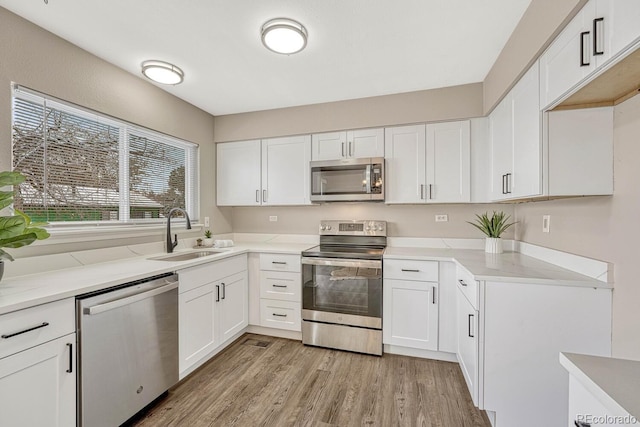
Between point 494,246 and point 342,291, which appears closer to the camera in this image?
point 494,246

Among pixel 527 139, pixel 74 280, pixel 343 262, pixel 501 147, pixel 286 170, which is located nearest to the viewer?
pixel 74 280

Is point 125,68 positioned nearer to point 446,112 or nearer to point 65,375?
point 65,375

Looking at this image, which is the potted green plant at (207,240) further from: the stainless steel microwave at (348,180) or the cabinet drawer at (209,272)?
the stainless steel microwave at (348,180)

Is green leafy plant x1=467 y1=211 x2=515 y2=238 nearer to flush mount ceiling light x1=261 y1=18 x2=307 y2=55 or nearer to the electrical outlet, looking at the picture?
the electrical outlet

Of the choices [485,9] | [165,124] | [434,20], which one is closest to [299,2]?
[434,20]

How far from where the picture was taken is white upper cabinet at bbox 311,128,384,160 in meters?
2.85

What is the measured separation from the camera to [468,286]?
1.85 meters

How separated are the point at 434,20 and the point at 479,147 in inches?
51.4

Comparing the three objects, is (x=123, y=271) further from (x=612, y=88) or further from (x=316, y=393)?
(x=612, y=88)

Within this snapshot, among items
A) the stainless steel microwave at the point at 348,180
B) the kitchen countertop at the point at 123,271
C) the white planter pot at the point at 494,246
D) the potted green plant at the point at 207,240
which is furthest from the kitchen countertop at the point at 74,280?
the white planter pot at the point at 494,246

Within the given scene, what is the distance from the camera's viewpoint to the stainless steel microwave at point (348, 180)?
2754 millimetres

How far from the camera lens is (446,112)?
2600 millimetres

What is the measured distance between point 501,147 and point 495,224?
0.75 m

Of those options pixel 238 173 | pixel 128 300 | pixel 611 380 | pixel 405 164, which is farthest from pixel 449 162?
pixel 128 300
